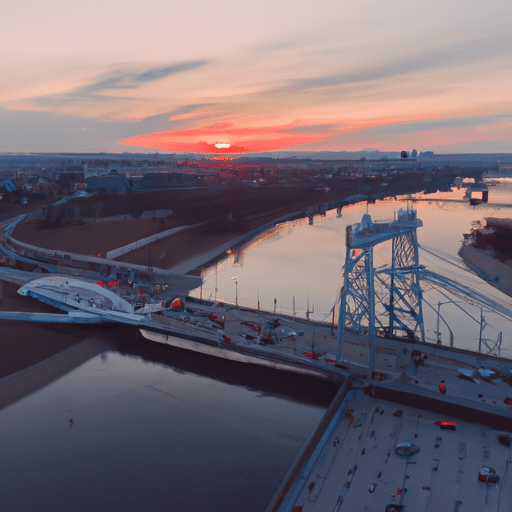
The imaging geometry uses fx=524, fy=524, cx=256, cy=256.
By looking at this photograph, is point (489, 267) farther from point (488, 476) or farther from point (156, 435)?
point (156, 435)

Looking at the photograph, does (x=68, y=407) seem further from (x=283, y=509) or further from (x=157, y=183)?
(x=157, y=183)

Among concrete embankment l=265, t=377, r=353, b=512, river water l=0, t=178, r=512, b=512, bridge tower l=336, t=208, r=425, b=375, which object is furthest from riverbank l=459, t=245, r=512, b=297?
concrete embankment l=265, t=377, r=353, b=512

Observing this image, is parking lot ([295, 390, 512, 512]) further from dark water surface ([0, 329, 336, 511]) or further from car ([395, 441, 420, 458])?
dark water surface ([0, 329, 336, 511])

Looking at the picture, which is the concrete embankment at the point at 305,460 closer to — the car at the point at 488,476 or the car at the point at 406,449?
the car at the point at 406,449

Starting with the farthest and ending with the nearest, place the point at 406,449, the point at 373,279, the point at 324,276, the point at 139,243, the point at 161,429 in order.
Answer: the point at 139,243 < the point at 324,276 < the point at 373,279 < the point at 161,429 < the point at 406,449

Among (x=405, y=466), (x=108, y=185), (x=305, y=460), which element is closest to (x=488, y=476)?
(x=405, y=466)
